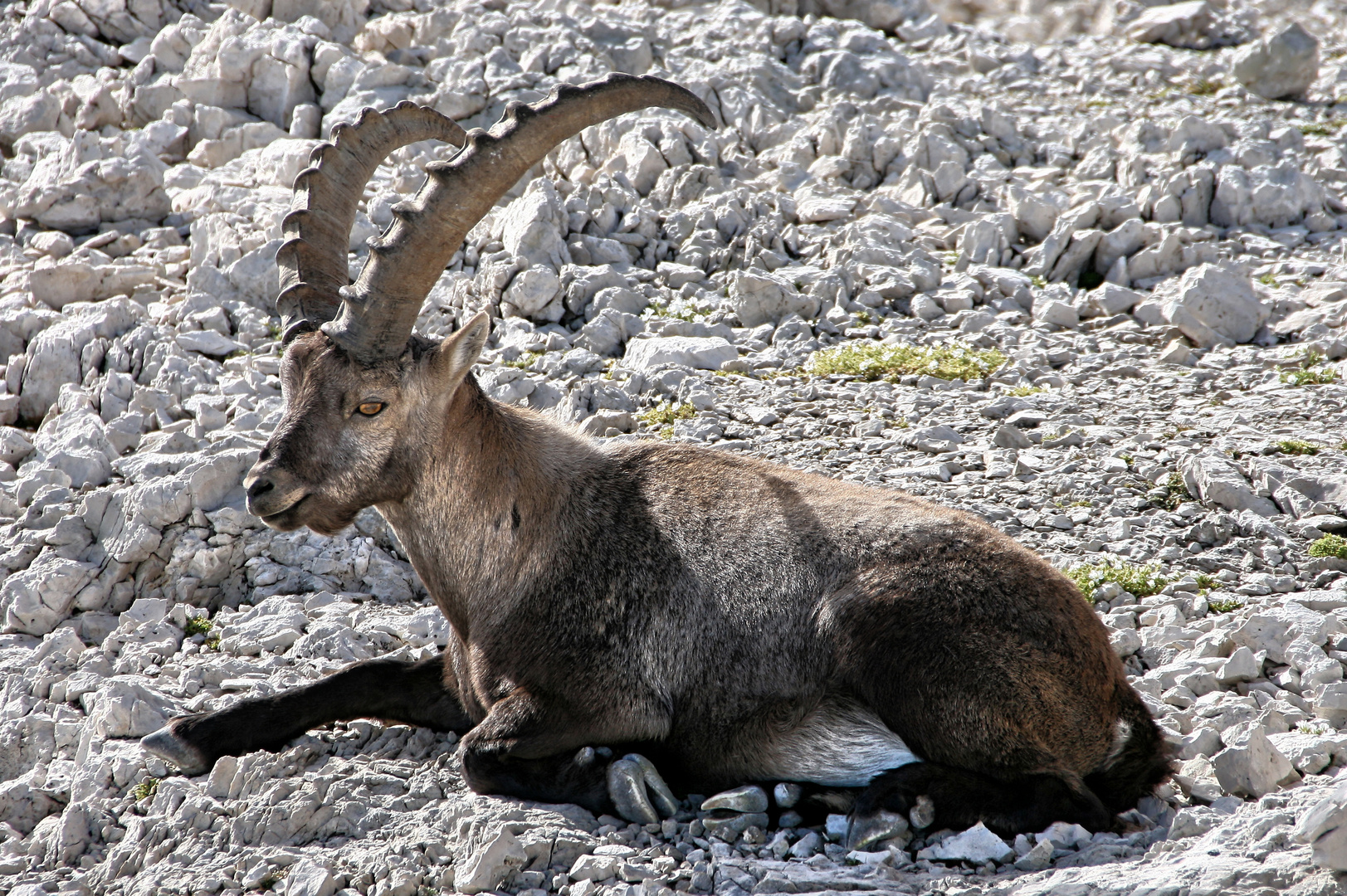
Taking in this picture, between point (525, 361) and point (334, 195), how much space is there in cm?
321

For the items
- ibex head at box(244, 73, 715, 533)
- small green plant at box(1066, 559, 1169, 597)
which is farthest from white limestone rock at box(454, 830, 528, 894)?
small green plant at box(1066, 559, 1169, 597)

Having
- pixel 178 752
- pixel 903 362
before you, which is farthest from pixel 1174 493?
pixel 178 752

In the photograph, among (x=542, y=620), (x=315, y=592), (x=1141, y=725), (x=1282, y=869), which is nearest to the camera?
(x=1282, y=869)

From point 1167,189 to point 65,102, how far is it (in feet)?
36.8

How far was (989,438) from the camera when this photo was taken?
812 cm

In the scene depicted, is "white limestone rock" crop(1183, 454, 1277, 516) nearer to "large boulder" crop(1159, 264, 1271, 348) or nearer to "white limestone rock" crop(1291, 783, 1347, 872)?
"large boulder" crop(1159, 264, 1271, 348)

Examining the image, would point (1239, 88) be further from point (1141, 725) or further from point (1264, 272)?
point (1141, 725)

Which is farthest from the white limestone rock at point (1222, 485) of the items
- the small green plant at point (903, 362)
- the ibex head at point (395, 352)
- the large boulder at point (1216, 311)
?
the ibex head at point (395, 352)

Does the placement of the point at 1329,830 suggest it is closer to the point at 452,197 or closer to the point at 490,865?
the point at 490,865

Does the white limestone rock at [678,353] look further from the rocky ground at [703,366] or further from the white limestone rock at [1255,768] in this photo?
the white limestone rock at [1255,768]

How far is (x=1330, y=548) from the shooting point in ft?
21.5

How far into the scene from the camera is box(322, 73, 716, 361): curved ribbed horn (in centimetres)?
515

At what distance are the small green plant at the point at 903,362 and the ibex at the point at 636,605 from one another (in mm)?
3341

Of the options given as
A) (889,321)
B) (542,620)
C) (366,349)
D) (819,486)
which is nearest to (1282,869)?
(819,486)
